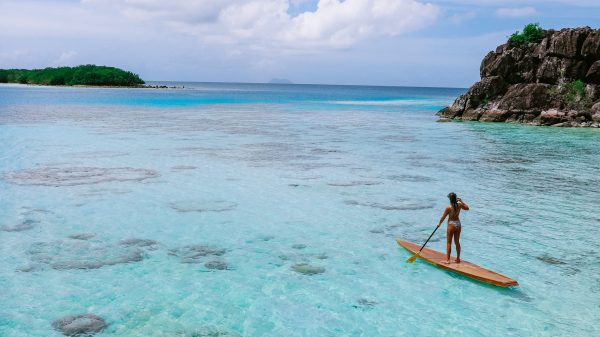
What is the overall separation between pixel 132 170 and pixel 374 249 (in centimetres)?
1560

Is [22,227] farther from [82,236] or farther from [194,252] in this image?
[194,252]

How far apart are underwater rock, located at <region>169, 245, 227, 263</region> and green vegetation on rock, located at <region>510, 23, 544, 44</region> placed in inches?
2451

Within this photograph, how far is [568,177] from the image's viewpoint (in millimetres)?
26484

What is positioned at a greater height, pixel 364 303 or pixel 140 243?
pixel 140 243

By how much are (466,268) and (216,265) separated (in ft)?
21.4

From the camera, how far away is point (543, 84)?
5922cm

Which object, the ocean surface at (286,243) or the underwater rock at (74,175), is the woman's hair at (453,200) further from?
the underwater rock at (74,175)

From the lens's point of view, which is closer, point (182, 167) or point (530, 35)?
point (182, 167)

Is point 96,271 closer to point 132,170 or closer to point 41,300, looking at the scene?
point 41,300

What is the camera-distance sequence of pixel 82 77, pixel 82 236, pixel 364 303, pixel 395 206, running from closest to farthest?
pixel 364 303, pixel 82 236, pixel 395 206, pixel 82 77

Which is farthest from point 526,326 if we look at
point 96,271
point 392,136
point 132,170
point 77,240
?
point 392,136

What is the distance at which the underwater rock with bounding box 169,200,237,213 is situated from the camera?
18766 millimetres

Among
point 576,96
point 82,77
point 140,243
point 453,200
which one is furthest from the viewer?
point 82,77

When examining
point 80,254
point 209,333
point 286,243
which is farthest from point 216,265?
point 80,254
